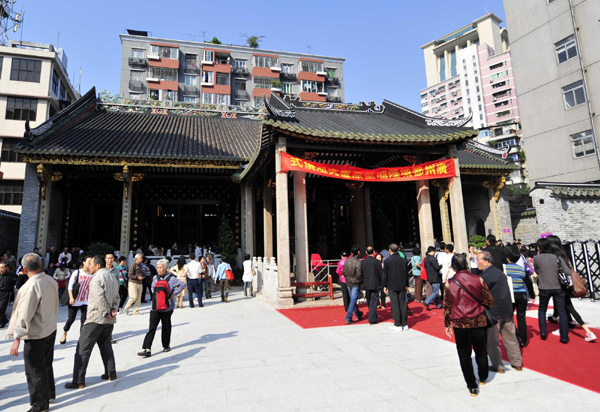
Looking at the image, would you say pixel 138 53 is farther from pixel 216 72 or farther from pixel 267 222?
pixel 267 222

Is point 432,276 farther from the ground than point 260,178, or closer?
closer

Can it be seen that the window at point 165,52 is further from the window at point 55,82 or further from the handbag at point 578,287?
the handbag at point 578,287

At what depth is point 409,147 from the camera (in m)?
11.1

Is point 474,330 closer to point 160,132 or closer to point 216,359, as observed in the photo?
point 216,359

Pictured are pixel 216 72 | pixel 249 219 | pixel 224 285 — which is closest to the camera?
pixel 224 285

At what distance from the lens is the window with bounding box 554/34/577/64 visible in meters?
19.7

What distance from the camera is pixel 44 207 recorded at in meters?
13.9

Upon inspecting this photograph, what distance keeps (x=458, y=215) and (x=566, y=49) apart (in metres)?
16.9

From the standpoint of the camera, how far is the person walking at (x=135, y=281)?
30.0 ft

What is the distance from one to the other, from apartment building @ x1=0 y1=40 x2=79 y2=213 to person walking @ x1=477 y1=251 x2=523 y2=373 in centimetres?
2930

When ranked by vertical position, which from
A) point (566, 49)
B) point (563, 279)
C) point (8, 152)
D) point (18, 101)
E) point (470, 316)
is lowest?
point (470, 316)

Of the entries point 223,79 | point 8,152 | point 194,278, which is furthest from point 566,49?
point 8,152

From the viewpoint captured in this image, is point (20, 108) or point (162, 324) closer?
point (162, 324)

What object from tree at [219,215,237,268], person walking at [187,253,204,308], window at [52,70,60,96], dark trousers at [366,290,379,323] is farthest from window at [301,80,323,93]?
dark trousers at [366,290,379,323]
